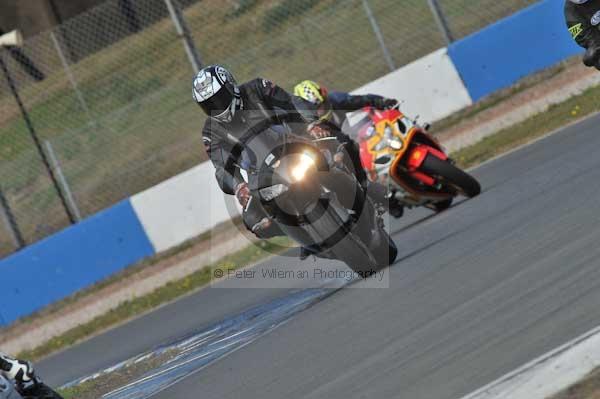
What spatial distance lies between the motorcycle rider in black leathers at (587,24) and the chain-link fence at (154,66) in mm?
5083

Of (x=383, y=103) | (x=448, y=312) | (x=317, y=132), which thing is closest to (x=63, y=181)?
(x=383, y=103)

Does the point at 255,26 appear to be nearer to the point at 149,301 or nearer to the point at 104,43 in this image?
the point at 104,43

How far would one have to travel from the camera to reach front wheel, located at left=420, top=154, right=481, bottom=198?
10617 millimetres

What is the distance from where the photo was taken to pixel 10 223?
16625 millimetres

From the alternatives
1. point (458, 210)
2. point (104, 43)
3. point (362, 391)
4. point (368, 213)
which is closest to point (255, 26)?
point (104, 43)

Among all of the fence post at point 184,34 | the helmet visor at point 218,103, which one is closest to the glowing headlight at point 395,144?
the helmet visor at point 218,103

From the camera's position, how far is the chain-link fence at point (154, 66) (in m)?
17.5

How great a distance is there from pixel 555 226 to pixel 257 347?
2147mm

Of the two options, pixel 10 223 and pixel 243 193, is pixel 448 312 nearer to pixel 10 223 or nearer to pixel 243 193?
pixel 243 193

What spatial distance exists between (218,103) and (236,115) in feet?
0.72

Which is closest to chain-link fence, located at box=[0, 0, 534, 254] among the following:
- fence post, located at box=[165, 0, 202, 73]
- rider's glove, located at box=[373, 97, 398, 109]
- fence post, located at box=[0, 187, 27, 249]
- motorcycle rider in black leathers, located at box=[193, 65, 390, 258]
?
fence post, located at box=[0, 187, 27, 249]

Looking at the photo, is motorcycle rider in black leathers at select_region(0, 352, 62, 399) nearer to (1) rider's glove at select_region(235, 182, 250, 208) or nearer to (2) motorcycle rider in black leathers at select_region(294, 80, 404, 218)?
(1) rider's glove at select_region(235, 182, 250, 208)

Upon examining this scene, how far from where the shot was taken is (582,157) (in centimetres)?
1043

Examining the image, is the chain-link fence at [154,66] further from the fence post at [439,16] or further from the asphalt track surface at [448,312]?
the asphalt track surface at [448,312]
